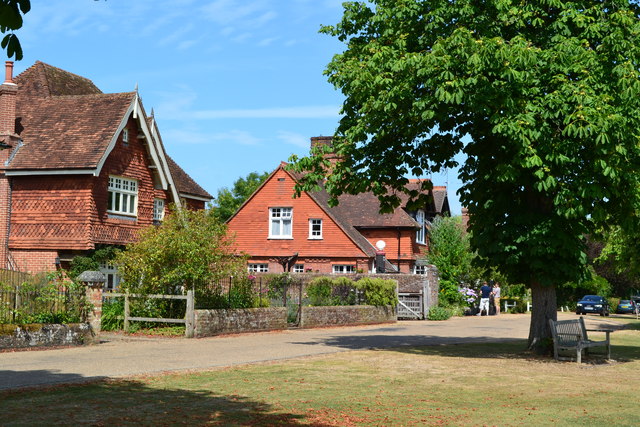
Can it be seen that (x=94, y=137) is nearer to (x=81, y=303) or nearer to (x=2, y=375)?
(x=81, y=303)

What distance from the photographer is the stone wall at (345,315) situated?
2934cm

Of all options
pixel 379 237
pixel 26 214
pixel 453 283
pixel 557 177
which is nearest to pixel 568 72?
pixel 557 177

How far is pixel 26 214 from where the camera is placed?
32.2m

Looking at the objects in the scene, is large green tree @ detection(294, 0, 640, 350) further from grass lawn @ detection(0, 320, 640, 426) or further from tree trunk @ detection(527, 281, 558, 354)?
grass lawn @ detection(0, 320, 640, 426)

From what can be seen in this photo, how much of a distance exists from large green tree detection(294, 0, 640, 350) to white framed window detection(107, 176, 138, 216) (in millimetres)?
15642

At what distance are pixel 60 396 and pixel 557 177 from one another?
36.4 feet

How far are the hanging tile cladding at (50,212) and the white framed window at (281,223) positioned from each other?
60.6 ft

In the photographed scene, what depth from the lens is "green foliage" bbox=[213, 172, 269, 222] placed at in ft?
249

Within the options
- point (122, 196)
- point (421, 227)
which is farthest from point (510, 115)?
point (421, 227)

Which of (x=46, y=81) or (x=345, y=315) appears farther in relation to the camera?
(x=46, y=81)

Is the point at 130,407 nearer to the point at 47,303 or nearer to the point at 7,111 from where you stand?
the point at 47,303

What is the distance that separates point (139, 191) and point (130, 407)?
2546 cm

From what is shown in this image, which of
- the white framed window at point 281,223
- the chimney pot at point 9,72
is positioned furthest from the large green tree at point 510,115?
the white framed window at point 281,223

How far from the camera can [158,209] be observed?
36.8m
